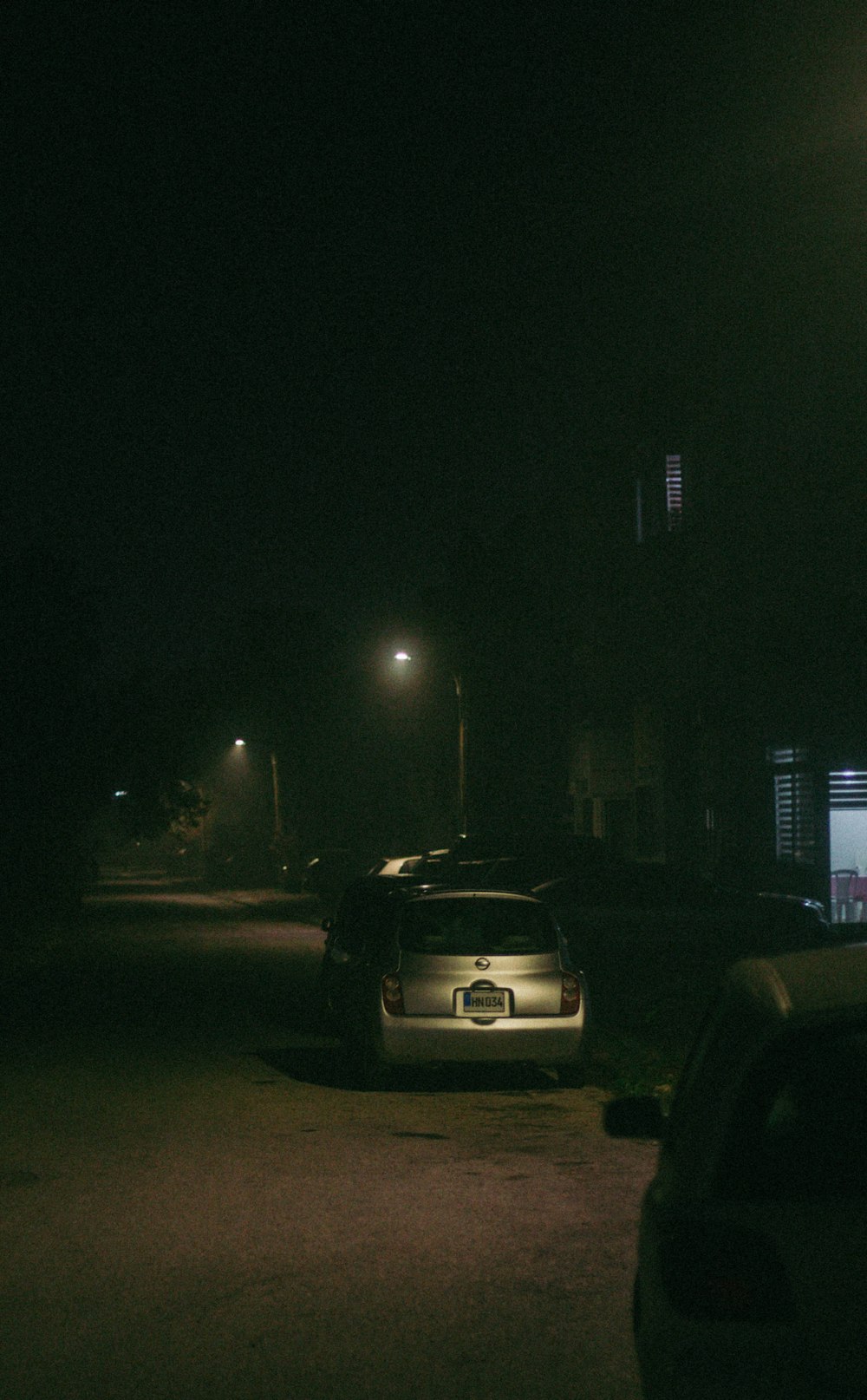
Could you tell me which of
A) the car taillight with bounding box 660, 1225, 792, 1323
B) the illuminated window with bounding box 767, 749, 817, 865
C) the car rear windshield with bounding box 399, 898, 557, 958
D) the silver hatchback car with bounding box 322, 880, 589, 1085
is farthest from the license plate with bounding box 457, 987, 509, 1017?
the illuminated window with bounding box 767, 749, 817, 865

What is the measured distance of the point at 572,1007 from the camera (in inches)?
547

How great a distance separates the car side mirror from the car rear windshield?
8.81m

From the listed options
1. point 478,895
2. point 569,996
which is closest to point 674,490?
point 478,895

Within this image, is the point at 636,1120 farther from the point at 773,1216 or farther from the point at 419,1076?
the point at 419,1076

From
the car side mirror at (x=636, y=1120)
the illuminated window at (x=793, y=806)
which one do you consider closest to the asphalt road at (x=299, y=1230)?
the car side mirror at (x=636, y=1120)

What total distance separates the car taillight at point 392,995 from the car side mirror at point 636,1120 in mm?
8760

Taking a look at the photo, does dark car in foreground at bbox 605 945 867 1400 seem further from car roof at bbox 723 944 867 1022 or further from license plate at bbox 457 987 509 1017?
license plate at bbox 457 987 509 1017

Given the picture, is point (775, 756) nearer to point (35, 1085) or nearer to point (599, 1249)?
point (35, 1085)

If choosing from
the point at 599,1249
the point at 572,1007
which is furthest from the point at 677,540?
the point at 599,1249

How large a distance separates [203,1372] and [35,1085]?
8.47 meters

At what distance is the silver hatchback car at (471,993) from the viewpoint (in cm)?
1368

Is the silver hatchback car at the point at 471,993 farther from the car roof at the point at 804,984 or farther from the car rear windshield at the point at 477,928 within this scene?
the car roof at the point at 804,984

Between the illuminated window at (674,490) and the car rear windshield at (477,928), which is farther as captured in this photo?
the illuminated window at (674,490)

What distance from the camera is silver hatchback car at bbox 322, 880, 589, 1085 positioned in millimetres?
13680
